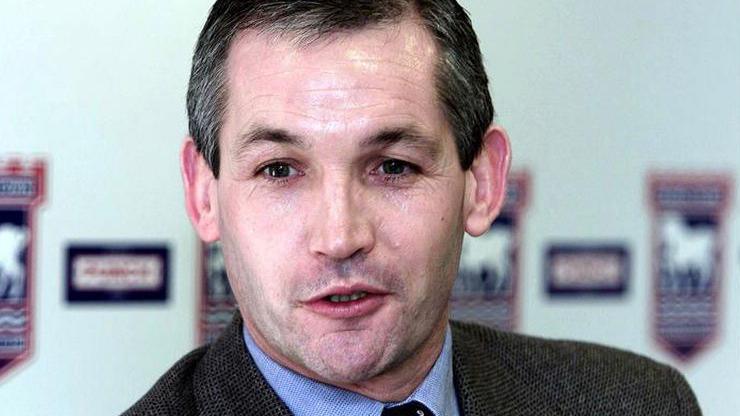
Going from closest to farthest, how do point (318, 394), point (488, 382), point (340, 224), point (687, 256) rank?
point (340, 224) → point (318, 394) → point (488, 382) → point (687, 256)

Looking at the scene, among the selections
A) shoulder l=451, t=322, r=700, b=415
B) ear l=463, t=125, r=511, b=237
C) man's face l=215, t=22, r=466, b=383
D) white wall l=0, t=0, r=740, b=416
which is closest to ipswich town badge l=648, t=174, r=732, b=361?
white wall l=0, t=0, r=740, b=416

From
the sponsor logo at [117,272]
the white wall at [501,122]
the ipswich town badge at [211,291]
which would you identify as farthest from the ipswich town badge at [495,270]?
the sponsor logo at [117,272]

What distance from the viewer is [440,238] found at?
140cm

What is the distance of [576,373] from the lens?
175 cm

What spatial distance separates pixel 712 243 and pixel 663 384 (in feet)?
2.17

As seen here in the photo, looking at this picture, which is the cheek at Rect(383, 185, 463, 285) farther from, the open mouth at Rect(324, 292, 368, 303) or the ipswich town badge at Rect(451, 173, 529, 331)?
the ipswich town badge at Rect(451, 173, 529, 331)

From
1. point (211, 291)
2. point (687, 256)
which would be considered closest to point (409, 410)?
point (211, 291)

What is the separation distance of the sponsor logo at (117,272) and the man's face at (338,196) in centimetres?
56

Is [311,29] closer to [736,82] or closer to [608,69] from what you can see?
[608,69]

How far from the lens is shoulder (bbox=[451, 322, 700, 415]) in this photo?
170 cm

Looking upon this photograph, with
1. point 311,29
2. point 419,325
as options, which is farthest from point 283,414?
point 311,29

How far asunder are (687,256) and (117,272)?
3.91 ft

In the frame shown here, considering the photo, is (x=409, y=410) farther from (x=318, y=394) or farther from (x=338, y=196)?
(x=338, y=196)

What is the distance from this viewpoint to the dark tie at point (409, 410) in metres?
1.45
